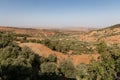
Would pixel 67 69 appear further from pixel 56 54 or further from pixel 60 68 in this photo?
pixel 56 54

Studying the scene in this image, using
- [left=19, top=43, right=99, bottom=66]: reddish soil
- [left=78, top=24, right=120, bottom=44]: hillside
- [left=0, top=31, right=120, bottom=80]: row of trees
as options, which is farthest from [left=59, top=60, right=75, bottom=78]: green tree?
[left=78, top=24, right=120, bottom=44]: hillside

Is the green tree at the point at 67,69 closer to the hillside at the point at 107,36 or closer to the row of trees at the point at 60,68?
the row of trees at the point at 60,68

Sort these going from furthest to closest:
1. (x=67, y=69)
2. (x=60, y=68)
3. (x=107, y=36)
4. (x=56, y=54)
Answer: (x=107, y=36), (x=56, y=54), (x=60, y=68), (x=67, y=69)

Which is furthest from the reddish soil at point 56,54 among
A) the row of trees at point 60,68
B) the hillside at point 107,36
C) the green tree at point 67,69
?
the hillside at point 107,36

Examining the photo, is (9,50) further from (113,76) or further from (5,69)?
(113,76)

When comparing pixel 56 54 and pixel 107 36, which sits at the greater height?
pixel 56 54

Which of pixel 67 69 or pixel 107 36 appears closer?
pixel 67 69

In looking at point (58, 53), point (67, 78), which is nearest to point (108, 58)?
point (67, 78)

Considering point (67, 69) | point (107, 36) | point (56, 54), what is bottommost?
point (107, 36)

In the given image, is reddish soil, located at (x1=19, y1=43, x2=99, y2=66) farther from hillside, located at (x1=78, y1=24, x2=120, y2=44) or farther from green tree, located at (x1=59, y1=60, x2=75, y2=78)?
hillside, located at (x1=78, y1=24, x2=120, y2=44)

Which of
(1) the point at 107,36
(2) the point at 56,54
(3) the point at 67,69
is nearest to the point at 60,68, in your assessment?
(3) the point at 67,69

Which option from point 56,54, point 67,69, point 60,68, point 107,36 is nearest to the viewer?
point 67,69
